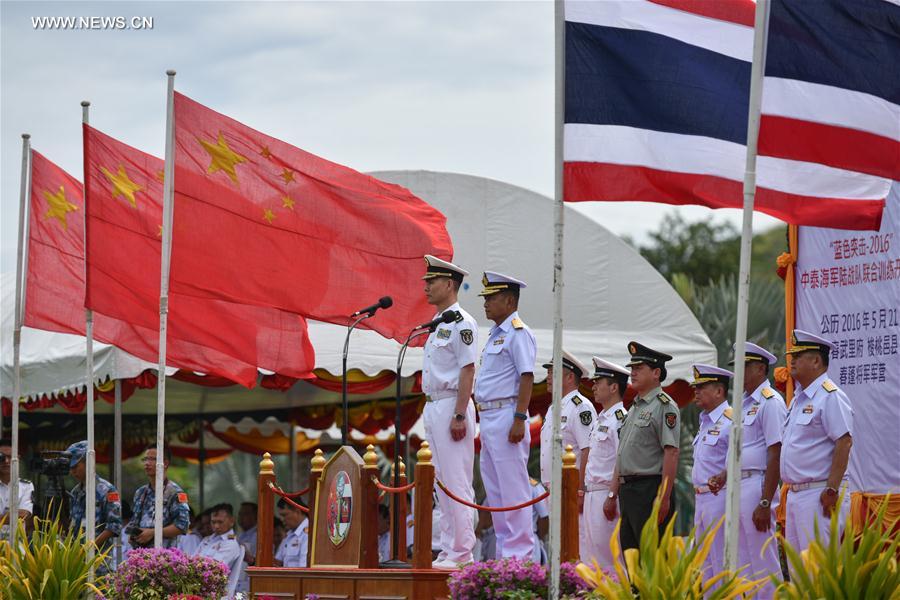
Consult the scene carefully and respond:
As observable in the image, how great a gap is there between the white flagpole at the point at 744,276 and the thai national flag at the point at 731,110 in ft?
1.51

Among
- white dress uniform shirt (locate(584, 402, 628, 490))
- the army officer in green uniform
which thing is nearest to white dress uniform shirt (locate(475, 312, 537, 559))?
the army officer in green uniform

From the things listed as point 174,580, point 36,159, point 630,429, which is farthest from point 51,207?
point 630,429

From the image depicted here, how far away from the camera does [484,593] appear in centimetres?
749

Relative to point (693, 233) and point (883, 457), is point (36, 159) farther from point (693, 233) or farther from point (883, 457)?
point (693, 233)

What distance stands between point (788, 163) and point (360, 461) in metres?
3.66

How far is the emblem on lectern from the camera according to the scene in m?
9.28

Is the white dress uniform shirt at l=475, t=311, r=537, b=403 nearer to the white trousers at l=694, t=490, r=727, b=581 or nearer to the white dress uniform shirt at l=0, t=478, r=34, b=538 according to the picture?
the white trousers at l=694, t=490, r=727, b=581

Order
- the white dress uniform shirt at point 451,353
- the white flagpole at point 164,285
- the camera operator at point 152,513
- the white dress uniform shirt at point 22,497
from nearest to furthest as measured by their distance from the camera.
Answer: the white dress uniform shirt at point 451,353, the white flagpole at point 164,285, the camera operator at point 152,513, the white dress uniform shirt at point 22,497

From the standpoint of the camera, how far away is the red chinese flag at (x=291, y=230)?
10570 mm

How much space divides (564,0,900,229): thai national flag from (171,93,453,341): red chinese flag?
12.1ft

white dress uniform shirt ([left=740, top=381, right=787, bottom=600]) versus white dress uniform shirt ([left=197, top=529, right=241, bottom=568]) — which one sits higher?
white dress uniform shirt ([left=740, top=381, right=787, bottom=600])

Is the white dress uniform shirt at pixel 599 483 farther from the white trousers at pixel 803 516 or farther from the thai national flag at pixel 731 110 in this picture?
the thai national flag at pixel 731 110

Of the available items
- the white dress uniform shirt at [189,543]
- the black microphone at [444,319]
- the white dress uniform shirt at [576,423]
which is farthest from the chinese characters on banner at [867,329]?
the white dress uniform shirt at [189,543]

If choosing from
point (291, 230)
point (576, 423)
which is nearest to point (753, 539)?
point (576, 423)
